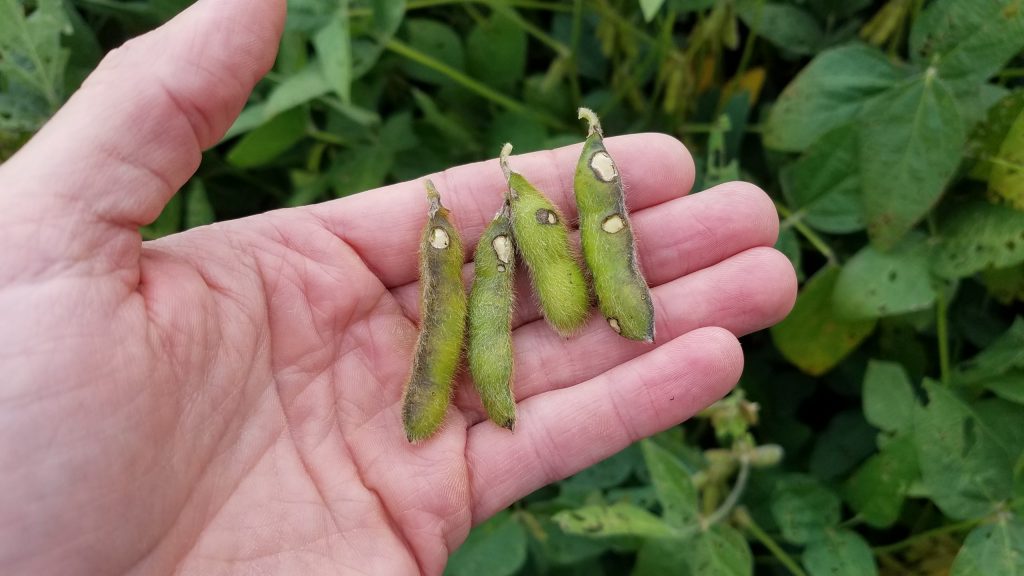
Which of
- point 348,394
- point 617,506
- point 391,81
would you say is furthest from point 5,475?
point 391,81

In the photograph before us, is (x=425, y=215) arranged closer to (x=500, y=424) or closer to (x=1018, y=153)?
(x=500, y=424)

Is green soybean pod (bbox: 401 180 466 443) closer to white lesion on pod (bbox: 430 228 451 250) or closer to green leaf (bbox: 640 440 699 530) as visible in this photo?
white lesion on pod (bbox: 430 228 451 250)

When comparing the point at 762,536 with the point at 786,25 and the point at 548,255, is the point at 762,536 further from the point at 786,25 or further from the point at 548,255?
the point at 786,25

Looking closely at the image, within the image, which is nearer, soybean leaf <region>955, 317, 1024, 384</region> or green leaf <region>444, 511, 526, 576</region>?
soybean leaf <region>955, 317, 1024, 384</region>

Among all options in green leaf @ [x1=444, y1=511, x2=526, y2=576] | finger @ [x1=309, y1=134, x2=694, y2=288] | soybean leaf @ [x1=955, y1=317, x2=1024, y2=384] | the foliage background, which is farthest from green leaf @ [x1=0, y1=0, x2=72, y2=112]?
soybean leaf @ [x1=955, y1=317, x2=1024, y2=384]

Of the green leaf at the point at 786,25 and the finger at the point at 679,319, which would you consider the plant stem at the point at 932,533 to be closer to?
the finger at the point at 679,319

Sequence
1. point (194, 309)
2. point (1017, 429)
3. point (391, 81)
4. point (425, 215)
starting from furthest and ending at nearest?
point (391, 81), point (425, 215), point (1017, 429), point (194, 309)
